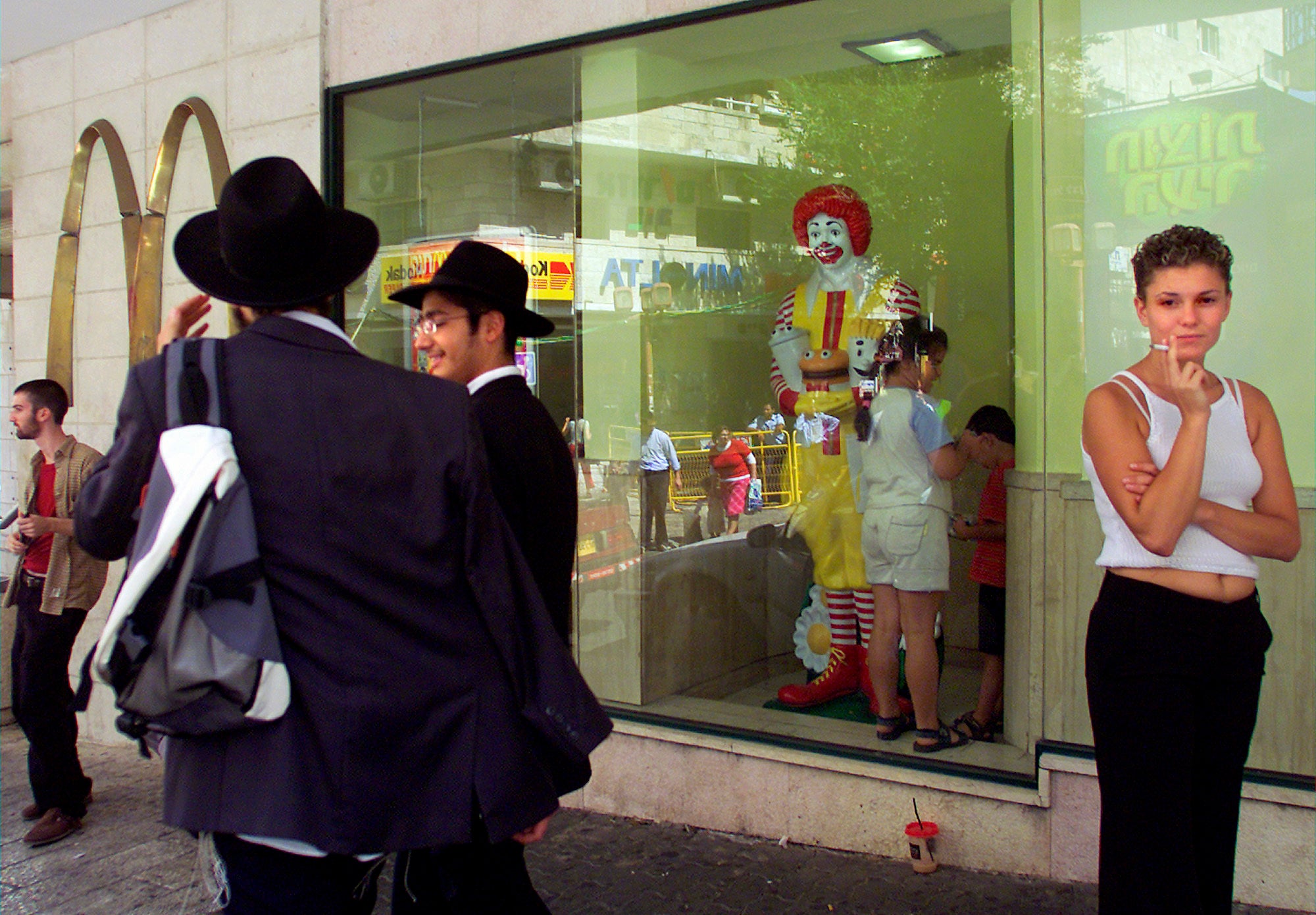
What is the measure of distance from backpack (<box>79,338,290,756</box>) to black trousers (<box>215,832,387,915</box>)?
10.3 inches

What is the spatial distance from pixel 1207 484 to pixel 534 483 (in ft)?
5.05

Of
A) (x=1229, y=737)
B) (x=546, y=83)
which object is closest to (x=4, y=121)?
(x=546, y=83)

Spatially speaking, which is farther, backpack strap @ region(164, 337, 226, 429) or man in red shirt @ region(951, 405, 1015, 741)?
man in red shirt @ region(951, 405, 1015, 741)

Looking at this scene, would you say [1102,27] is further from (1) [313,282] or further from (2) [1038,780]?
(1) [313,282]

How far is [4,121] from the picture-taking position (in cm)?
744

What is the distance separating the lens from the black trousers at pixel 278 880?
6.52 feet

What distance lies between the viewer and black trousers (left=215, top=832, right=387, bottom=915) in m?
1.99

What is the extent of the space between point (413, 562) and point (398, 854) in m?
0.61

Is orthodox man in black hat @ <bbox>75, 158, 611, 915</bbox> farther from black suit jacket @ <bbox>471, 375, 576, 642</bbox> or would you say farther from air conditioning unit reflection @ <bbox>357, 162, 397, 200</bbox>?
air conditioning unit reflection @ <bbox>357, 162, 397, 200</bbox>

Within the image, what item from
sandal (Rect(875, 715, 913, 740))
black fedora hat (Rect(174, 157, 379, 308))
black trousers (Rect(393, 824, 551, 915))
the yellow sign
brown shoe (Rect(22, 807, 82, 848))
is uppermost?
the yellow sign

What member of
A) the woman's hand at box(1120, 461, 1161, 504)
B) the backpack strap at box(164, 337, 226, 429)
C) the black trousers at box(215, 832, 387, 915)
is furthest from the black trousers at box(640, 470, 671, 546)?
the backpack strap at box(164, 337, 226, 429)

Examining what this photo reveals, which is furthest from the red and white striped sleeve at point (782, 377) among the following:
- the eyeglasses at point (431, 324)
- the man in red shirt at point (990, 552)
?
the eyeglasses at point (431, 324)

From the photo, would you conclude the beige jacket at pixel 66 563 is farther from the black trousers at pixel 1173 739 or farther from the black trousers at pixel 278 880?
the black trousers at pixel 1173 739

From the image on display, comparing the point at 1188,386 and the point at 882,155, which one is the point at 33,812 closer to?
the point at 1188,386
